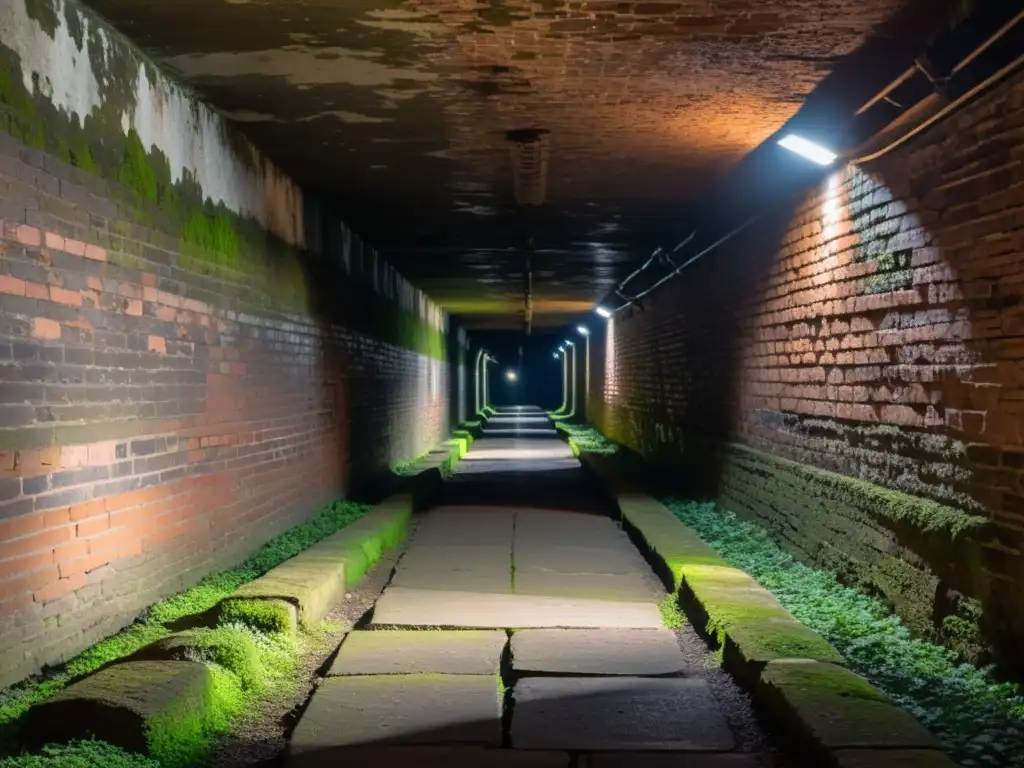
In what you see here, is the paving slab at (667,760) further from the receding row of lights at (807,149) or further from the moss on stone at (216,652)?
the receding row of lights at (807,149)

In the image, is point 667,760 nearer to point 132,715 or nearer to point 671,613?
point 132,715

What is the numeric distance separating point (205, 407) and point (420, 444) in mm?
10561

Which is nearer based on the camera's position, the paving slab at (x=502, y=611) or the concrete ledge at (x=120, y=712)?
the concrete ledge at (x=120, y=712)

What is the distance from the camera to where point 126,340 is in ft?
15.1

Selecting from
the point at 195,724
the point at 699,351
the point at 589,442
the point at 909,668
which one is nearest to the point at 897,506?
the point at 909,668

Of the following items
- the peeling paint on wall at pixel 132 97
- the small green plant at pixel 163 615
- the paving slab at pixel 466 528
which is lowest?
the paving slab at pixel 466 528

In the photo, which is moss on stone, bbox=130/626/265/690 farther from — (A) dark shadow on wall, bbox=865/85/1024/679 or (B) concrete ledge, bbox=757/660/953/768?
(A) dark shadow on wall, bbox=865/85/1024/679

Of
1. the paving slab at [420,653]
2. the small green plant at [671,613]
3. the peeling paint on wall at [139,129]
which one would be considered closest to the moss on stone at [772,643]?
the small green plant at [671,613]

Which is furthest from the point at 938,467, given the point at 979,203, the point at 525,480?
the point at 525,480

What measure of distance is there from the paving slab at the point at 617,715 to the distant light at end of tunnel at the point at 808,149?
3.71 metres

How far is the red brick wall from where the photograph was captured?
3.65 meters

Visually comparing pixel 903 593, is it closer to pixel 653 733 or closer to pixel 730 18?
pixel 653 733

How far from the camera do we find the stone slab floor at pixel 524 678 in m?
3.23

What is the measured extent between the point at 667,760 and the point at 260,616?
2.35 m
